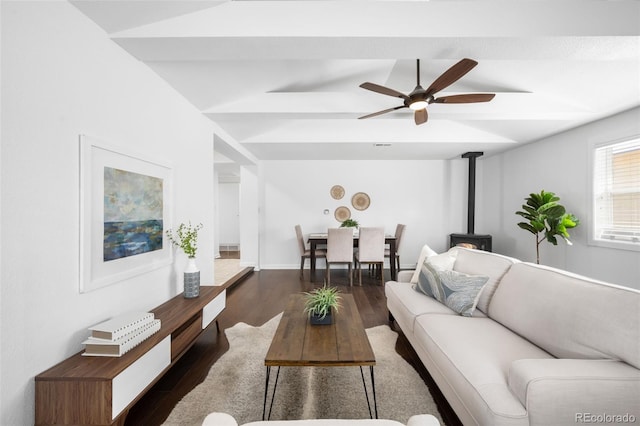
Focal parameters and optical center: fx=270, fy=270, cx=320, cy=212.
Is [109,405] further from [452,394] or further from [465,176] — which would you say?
[465,176]

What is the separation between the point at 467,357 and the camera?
1.44 meters

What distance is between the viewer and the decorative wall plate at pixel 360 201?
5.82 metres

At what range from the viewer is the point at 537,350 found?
1539 mm

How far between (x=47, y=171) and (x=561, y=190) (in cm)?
556

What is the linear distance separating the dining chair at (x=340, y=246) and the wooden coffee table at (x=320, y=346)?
2.44 meters

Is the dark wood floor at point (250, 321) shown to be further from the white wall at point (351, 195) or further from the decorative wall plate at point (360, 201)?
the decorative wall plate at point (360, 201)

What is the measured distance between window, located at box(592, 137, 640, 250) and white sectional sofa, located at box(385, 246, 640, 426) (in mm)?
2305

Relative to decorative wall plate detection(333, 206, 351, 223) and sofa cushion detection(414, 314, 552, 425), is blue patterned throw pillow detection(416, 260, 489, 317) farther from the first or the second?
decorative wall plate detection(333, 206, 351, 223)

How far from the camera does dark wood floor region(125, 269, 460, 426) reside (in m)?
1.72

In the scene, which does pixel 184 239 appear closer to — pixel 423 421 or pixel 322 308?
pixel 322 308

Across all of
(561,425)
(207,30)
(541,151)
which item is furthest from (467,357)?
(541,151)

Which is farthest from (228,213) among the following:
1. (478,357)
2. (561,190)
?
(478,357)

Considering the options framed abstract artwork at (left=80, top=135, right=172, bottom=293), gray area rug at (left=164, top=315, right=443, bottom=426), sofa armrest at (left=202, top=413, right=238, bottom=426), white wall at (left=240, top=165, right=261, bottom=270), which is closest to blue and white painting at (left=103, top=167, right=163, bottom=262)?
framed abstract artwork at (left=80, top=135, right=172, bottom=293)

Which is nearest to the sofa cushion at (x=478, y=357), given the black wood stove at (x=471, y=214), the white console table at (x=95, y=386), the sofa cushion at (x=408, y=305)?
the sofa cushion at (x=408, y=305)
